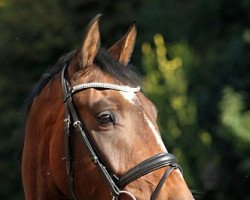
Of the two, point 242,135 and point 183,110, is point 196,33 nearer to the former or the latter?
point 183,110

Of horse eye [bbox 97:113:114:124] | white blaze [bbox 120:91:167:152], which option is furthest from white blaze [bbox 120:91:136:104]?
horse eye [bbox 97:113:114:124]

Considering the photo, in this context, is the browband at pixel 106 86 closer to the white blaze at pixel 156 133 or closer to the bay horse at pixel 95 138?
the bay horse at pixel 95 138

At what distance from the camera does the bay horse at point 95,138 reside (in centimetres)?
275

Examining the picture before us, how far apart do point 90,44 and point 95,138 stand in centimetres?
41

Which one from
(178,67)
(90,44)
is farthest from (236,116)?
(90,44)

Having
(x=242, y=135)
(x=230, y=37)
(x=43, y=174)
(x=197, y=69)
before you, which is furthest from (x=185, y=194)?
(x=230, y=37)

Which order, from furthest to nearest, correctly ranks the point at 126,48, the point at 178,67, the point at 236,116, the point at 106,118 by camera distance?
the point at 178,67
the point at 236,116
the point at 126,48
the point at 106,118

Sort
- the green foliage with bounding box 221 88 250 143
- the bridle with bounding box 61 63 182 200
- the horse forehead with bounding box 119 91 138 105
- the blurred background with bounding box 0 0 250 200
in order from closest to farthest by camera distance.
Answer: the bridle with bounding box 61 63 182 200, the horse forehead with bounding box 119 91 138 105, the green foliage with bounding box 221 88 250 143, the blurred background with bounding box 0 0 250 200

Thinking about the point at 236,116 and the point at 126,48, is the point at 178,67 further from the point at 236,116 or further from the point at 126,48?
the point at 126,48

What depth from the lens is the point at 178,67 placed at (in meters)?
11.4

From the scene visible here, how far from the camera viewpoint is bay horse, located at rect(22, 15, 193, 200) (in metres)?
2.75

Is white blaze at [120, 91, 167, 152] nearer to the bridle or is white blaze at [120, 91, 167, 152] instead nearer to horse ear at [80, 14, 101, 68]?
the bridle

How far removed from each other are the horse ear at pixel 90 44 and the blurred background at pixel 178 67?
4.64 metres

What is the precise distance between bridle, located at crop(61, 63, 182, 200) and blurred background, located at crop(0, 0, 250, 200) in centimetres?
466
